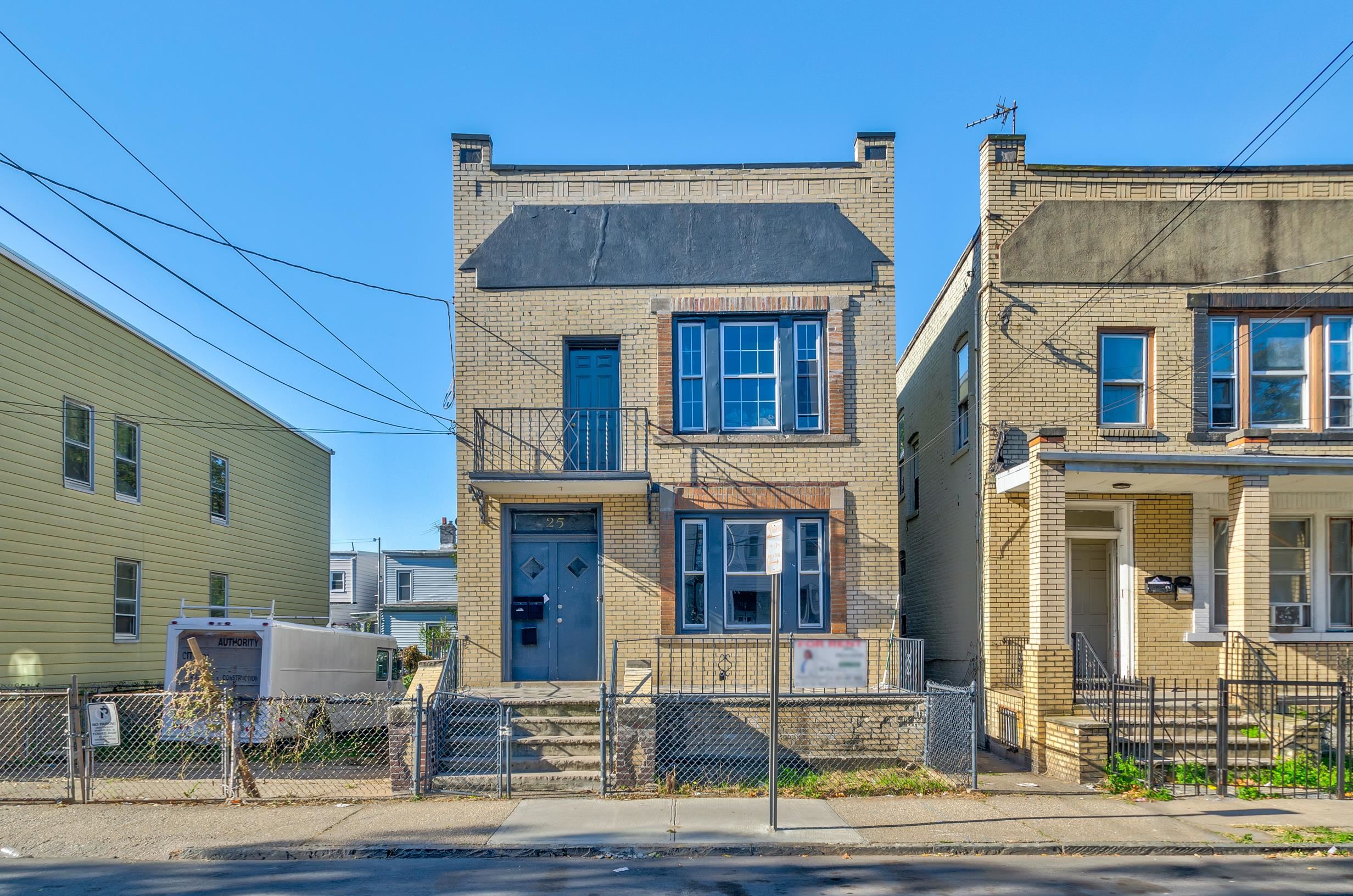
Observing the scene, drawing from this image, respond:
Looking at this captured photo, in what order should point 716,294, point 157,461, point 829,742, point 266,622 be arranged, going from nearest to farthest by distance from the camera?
point 829,742 → point 266,622 → point 716,294 → point 157,461

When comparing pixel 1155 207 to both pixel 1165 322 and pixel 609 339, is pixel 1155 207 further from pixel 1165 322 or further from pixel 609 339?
pixel 609 339

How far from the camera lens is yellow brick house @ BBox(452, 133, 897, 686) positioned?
15055mm

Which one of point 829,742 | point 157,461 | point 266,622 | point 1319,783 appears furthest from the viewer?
point 157,461

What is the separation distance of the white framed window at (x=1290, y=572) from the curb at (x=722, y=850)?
6.61 metres

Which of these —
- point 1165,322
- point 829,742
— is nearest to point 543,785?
point 829,742

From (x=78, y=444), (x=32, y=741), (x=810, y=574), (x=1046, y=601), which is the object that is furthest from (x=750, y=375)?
(x=32, y=741)

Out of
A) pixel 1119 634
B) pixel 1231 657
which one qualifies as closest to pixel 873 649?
pixel 1119 634

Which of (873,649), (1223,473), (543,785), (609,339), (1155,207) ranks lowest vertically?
(543,785)

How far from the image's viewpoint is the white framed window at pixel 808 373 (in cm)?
1533

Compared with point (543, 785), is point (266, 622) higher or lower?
higher

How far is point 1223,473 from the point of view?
13.6 m

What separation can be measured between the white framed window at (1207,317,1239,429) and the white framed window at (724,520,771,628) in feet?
21.4

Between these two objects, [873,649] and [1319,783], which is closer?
[1319,783]

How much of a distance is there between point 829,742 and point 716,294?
6.35m
